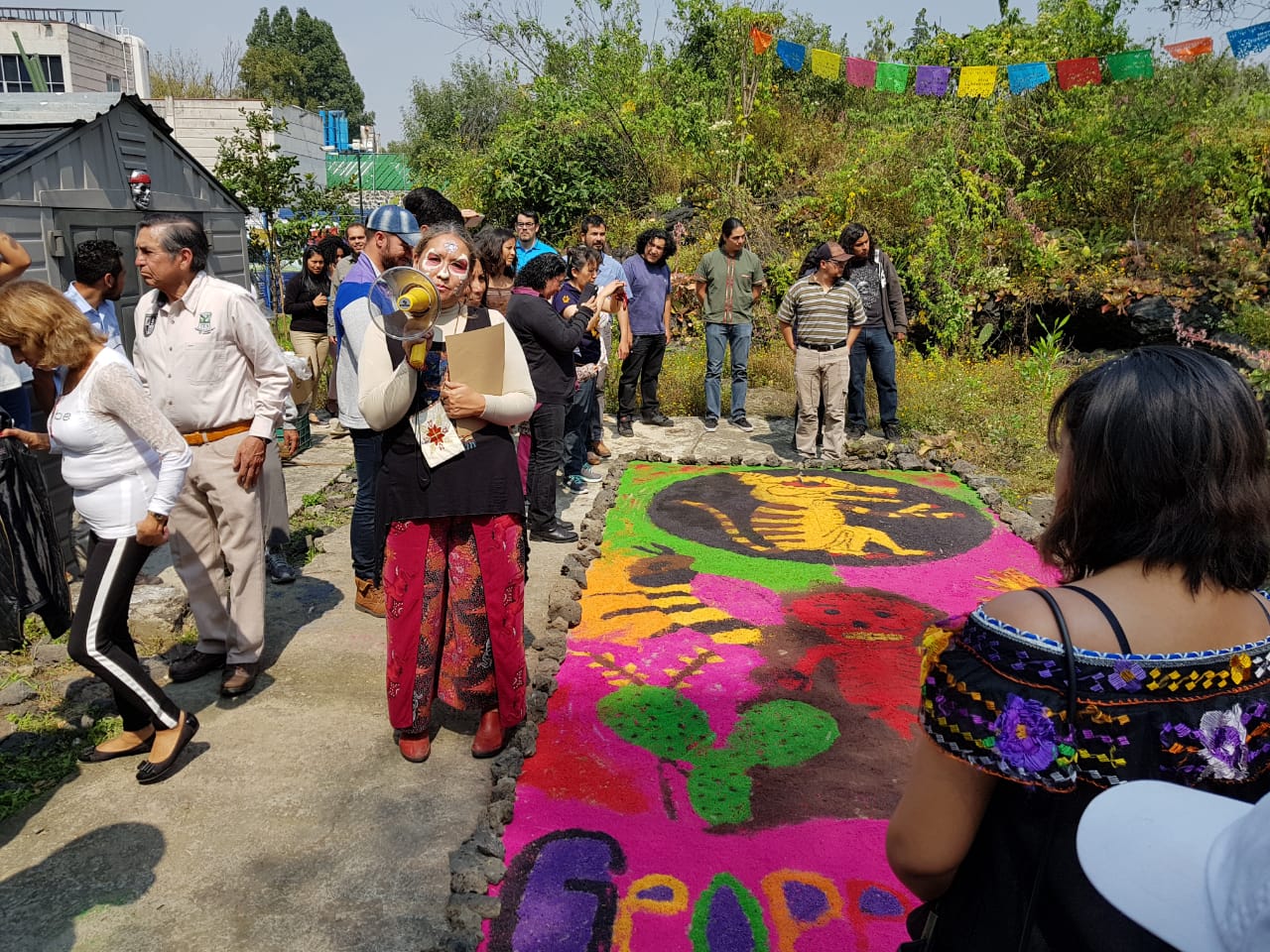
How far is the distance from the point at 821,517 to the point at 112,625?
4.68 metres

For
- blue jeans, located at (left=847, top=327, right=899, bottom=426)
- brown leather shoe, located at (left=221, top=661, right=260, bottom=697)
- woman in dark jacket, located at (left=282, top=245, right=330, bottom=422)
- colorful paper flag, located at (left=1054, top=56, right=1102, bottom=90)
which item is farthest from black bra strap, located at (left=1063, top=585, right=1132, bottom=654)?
colorful paper flag, located at (left=1054, top=56, right=1102, bottom=90)

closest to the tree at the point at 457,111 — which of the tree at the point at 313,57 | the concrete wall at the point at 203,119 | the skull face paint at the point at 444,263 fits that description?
the concrete wall at the point at 203,119

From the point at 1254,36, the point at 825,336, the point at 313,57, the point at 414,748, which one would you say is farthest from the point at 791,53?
the point at 313,57

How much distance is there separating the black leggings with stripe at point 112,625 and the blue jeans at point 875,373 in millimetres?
6449

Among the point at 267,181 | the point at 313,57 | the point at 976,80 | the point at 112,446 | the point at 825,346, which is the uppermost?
the point at 313,57

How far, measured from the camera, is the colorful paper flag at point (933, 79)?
41.1 feet

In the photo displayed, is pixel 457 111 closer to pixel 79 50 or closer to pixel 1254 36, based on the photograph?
pixel 79 50

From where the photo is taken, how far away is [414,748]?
3721mm

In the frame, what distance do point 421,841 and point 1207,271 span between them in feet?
39.8

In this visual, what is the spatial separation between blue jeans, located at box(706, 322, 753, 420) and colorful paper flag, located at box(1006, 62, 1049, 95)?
6394mm

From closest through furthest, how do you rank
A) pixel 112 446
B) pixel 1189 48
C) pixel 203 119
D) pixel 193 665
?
pixel 112 446 < pixel 193 665 < pixel 1189 48 < pixel 203 119

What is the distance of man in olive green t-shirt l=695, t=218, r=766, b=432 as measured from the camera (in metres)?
8.78

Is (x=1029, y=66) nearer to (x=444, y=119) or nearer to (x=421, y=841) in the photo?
(x=421, y=841)

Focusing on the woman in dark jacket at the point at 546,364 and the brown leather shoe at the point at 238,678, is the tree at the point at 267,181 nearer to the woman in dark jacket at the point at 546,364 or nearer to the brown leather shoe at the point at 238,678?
the woman in dark jacket at the point at 546,364
